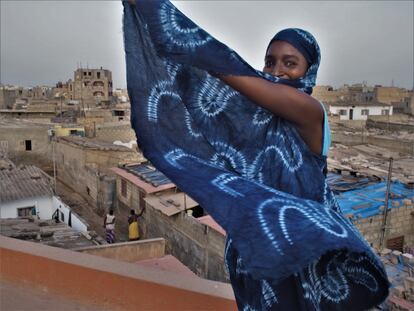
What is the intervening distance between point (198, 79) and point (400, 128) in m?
25.2

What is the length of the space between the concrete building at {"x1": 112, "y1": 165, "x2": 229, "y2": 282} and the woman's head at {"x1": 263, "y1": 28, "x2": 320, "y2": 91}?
16.2 ft

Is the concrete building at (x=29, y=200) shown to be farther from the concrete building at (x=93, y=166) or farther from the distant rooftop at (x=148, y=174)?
the concrete building at (x=93, y=166)

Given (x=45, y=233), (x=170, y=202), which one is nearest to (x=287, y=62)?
(x=45, y=233)

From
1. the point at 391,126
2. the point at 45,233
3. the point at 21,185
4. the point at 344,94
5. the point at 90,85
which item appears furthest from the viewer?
the point at 90,85

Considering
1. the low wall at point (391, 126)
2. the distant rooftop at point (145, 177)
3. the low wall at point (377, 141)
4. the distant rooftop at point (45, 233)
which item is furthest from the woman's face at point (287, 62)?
the low wall at point (391, 126)

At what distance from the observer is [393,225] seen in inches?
303

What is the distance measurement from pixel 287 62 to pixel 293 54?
35 millimetres

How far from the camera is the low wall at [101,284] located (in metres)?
2.52

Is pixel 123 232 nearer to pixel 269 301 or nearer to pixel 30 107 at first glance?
pixel 269 301

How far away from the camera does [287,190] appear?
1.39 meters

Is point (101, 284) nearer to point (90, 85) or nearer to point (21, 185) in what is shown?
point (21, 185)

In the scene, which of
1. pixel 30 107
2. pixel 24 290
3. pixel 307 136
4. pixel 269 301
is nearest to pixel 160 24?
pixel 307 136

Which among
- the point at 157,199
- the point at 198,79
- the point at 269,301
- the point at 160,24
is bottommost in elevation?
the point at 157,199

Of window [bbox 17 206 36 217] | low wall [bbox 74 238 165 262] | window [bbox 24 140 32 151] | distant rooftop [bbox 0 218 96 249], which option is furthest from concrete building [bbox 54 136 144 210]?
low wall [bbox 74 238 165 262]
